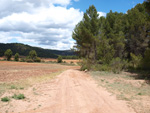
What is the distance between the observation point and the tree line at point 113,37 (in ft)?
86.8

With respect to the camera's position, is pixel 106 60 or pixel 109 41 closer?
pixel 106 60

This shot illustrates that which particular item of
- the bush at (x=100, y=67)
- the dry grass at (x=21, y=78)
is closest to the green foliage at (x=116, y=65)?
the bush at (x=100, y=67)

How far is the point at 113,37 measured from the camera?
28844 millimetres

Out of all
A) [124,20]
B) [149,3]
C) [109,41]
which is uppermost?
[124,20]

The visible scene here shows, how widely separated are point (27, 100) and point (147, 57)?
60.3 feet

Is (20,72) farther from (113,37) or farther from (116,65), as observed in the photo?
(113,37)

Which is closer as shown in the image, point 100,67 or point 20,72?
point 100,67

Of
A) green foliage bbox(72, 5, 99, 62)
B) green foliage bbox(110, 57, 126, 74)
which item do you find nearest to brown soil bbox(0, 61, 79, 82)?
green foliage bbox(72, 5, 99, 62)

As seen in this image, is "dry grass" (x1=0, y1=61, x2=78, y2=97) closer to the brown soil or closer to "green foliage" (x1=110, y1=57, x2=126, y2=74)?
the brown soil

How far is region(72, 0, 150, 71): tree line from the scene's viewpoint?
26.5 metres

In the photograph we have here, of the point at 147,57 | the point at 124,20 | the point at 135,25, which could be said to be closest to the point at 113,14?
the point at 124,20

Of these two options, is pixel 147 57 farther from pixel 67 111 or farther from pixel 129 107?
pixel 67 111

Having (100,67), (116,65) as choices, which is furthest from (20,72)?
(116,65)

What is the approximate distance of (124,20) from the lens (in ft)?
102
